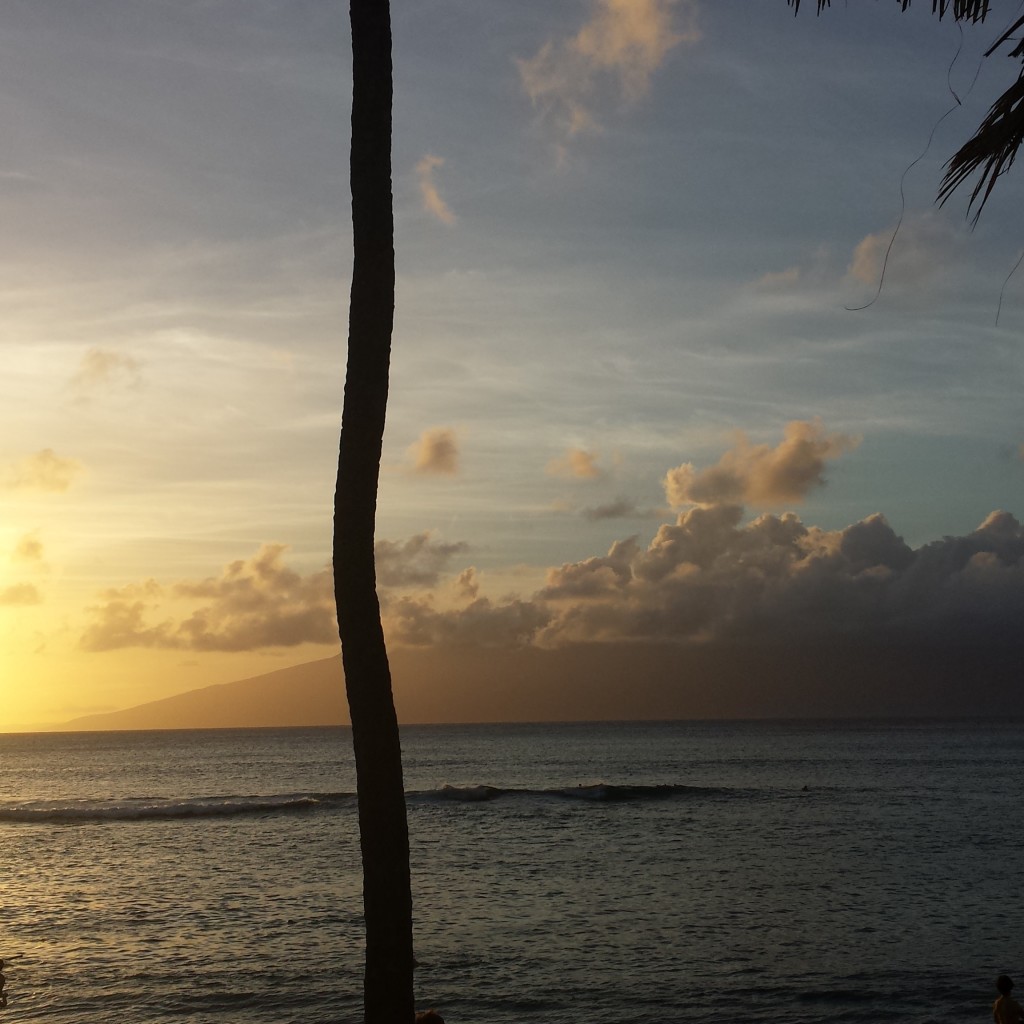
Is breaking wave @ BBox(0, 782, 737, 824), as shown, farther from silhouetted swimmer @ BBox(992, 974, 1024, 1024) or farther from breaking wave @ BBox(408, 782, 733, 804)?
silhouetted swimmer @ BBox(992, 974, 1024, 1024)

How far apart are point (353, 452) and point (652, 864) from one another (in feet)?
117

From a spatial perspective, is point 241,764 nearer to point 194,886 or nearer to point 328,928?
point 194,886

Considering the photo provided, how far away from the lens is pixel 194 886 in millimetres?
35375

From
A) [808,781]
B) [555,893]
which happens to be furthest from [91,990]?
[808,781]

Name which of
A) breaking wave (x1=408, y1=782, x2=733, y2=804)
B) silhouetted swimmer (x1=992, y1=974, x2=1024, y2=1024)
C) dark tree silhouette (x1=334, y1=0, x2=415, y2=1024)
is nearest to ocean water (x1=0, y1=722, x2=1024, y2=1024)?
breaking wave (x1=408, y1=782, x2=733, y2=804)

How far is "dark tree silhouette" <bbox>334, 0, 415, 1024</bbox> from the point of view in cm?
561

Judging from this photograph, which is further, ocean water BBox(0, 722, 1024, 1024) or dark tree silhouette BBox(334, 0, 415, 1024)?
ocean water BBox(0, 722, 1024, 1024)

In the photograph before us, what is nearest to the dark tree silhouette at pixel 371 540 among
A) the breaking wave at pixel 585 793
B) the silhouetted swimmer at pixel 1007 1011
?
the silhouetted swimmer at pixel 1007 1011

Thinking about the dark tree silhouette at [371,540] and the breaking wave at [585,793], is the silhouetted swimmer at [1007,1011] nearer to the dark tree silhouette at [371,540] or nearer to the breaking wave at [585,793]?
the dark tree silhouette at [371,540]

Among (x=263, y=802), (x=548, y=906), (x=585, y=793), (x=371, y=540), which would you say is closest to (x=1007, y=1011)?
(x=371, y=540)

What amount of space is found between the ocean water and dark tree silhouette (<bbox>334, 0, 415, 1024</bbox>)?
15117 millimetres

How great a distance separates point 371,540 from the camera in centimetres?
591

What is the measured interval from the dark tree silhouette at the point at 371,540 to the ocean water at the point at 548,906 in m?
15.1

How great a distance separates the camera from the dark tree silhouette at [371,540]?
18.4ft
